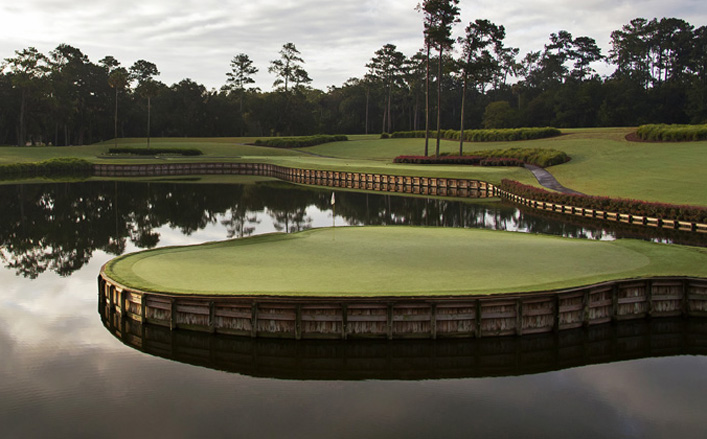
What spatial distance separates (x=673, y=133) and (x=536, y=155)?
1569 cm

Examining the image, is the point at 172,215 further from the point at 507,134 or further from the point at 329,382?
the point at 507,134

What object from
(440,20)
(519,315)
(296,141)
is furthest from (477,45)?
(519,315)

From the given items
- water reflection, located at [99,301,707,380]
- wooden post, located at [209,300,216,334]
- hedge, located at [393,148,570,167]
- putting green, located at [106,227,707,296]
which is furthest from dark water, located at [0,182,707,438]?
hedge, located at [393,148,570,167]

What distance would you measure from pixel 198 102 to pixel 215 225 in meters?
101

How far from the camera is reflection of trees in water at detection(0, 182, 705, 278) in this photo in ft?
105

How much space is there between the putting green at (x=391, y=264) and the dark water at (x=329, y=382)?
5.77 ft

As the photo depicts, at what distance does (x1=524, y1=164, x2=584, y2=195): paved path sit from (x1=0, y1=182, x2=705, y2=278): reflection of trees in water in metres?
5.83

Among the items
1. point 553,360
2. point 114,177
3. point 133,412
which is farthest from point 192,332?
point 114,177

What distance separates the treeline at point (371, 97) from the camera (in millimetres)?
109562

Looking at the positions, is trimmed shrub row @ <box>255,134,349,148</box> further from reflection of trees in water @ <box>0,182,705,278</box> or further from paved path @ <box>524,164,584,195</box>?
paved path @ <box>524,164,584,195</box>

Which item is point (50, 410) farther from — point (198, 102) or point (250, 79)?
point (250, 79)

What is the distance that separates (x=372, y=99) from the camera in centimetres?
15012

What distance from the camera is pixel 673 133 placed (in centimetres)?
7356

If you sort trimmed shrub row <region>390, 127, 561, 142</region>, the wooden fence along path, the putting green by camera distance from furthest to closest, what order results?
trimmed shrub row <region>390, 127, 561, 142</region> < the wooden fence along path < the putting green
